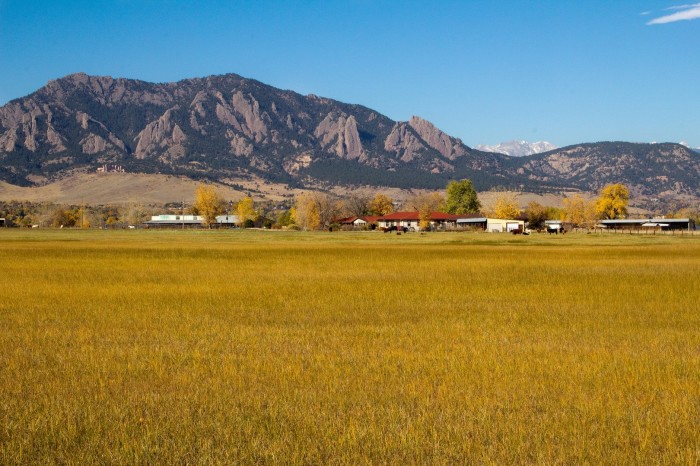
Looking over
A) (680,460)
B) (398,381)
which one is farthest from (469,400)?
(680,460)

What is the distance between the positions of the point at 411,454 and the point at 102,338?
437 inches

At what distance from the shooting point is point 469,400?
11.5m

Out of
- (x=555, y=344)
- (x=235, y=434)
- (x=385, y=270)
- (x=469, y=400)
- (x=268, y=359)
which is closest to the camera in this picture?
(x=235, y=434)

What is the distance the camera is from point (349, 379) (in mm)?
13055

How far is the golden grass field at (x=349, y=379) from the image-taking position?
30.8ft

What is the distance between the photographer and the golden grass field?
30.8ft

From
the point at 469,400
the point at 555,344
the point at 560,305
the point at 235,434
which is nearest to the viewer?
the point at 235,434

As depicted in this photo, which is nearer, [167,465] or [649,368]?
[167,465]

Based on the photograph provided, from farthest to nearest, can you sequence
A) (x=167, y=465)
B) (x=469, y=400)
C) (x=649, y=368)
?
(x=649, y=368) → (x=469, y=400) → (x=167, y=465)

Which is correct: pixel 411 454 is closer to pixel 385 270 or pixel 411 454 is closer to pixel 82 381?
pixel 82 381

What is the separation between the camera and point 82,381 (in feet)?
42.4

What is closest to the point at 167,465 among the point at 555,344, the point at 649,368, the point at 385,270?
the point at 649,368

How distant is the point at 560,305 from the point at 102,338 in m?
15.5

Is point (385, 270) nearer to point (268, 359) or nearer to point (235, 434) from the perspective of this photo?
point (268, 359)
